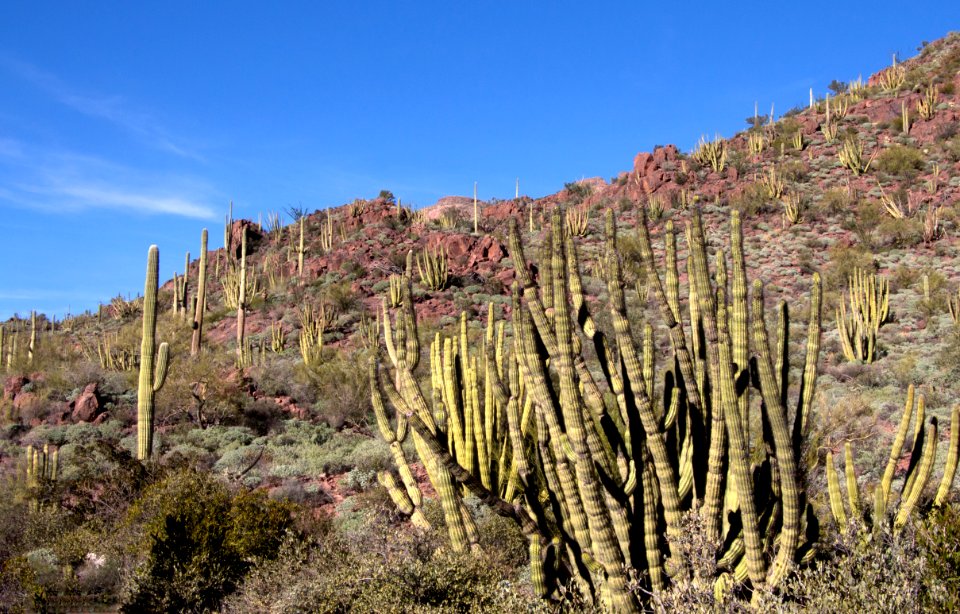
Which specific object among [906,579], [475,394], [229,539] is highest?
[475,394]

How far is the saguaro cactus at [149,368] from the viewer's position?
42.4 feet

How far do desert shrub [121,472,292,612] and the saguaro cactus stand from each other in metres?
4.08

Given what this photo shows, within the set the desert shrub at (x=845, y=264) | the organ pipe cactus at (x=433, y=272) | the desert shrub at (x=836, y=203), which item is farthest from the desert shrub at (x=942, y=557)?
the desert shrub at (x=836, y=203)

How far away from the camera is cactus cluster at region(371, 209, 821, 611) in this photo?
4730 millimetres

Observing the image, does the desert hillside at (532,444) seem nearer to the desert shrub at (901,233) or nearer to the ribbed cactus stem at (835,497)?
the ribbed cactus stem at (835,497)

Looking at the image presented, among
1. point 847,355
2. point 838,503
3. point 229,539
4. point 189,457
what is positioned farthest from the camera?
point 847,355

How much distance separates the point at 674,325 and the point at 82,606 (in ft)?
23.3

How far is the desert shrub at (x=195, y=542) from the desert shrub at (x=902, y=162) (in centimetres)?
3088

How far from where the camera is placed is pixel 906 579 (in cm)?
448

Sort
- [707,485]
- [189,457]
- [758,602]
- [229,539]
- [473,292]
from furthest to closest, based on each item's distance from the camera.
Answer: [473,292], [189,457], [229,539], [707,485], [758,602]

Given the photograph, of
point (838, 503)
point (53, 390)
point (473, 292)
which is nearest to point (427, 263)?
point (473, 292)

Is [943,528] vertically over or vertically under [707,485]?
under

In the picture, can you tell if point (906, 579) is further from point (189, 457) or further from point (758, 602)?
point (189, 457)

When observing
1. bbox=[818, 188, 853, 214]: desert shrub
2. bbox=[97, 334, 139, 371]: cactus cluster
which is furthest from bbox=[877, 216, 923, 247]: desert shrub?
bbox=[97, 334, 139, 371]: cactus cluster
